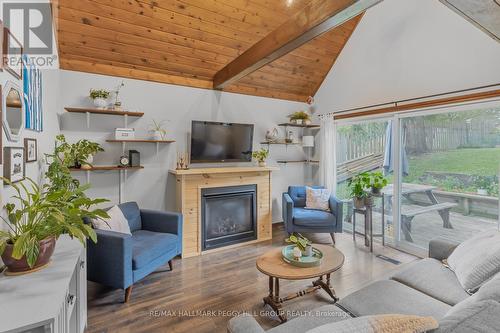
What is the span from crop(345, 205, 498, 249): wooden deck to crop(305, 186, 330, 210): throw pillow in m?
0.96

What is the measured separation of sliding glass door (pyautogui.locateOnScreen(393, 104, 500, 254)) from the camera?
285 centimetres

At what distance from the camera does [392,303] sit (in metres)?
1.56

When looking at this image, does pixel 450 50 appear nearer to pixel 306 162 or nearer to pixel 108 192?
pixel 306 162

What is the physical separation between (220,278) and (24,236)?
201cm

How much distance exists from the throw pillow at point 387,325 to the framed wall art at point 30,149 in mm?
1994

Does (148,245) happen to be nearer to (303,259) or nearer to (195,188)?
(195,188)

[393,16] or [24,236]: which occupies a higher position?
[393,16]

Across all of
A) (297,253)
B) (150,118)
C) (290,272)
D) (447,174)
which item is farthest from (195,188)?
(447,174)

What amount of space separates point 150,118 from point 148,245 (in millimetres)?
1783

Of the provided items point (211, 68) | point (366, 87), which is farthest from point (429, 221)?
point (211, 68)

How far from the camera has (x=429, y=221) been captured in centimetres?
341

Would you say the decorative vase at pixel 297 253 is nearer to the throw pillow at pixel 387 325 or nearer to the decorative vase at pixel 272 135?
the throw pillow at pixel 387 325

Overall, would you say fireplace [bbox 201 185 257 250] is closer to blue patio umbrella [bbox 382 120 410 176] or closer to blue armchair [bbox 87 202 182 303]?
blue armchair [bbox 87 202 182 303]

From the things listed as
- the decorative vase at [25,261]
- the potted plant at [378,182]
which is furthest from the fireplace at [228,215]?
the decorative vase at [25,261]
